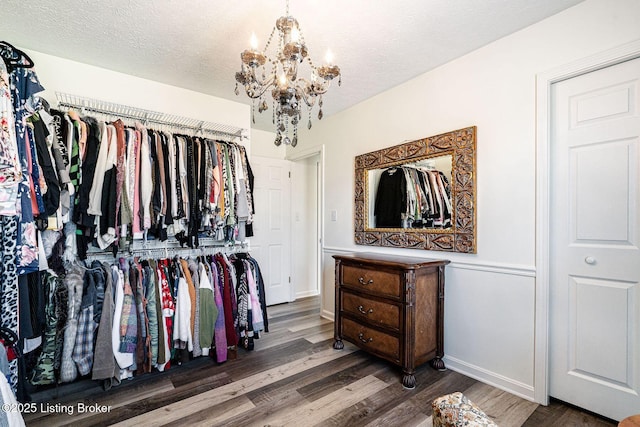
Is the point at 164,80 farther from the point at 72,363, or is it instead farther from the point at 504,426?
the point at 504,426

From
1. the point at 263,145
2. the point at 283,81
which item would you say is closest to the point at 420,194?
the point at 283,81

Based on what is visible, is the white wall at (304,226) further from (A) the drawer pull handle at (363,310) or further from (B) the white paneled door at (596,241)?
(B) the white paneled door at (596,241)

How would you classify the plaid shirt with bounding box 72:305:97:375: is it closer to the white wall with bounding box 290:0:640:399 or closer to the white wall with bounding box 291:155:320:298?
the white wall with bounding box 290:0:640:399

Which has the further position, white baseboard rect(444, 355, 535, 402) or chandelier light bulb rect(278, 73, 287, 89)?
white baseboard rect(444, 355, 535, 402)

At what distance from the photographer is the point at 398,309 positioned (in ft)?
7.28

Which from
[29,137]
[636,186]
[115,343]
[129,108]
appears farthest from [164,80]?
[636,186]

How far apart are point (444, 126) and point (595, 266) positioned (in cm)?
137

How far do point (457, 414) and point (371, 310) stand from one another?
1.81m

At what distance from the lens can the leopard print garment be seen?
1418 mm

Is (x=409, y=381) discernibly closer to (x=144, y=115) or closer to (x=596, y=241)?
(x=596, y=241)

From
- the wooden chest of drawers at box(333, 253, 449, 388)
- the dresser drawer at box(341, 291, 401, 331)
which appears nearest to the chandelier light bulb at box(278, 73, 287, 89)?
the wooden chest of drawers at box(333, 253, 449, 388)

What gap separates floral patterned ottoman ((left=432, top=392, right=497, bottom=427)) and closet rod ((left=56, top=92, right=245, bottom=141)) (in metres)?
2.90

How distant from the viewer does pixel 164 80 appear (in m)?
2.76

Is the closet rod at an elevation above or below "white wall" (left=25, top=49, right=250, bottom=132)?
below
